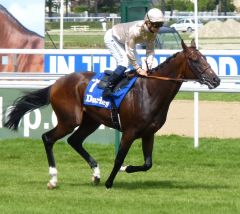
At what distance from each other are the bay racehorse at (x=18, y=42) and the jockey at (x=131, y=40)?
5.39m

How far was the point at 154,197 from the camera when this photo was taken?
9.74 metres

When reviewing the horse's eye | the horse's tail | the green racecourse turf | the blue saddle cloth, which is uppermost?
the horse's eye

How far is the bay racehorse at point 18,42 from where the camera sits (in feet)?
53.3

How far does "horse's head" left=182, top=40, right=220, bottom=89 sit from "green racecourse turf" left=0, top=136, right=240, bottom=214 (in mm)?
1267

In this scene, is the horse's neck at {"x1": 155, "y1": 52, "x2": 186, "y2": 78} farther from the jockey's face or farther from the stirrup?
the stirrup

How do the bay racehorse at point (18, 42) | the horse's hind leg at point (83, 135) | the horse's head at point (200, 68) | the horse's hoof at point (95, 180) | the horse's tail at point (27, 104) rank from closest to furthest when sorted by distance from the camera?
1. the horse's head at point (200, 68)
2. the horse's hoof at point (95, 180)
3. the horse's hind leg at point (83, 135)
4. the horse's tail at point (27, 104)
5. the bay racehorse at point (18, 42)

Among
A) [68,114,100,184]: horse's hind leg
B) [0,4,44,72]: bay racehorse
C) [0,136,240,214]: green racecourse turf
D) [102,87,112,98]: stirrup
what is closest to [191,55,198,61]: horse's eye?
[102,87,112,98]: stirrup

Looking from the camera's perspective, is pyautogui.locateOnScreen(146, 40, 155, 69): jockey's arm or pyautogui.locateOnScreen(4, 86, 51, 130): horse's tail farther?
pyautogui.locateOnScreen(4, 86, 51, 130): horse's tail

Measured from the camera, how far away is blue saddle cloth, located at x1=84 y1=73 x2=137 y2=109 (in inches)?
412

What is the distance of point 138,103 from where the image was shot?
10375 millimetres

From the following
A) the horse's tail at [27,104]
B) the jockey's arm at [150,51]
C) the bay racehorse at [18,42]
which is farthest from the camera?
the bay racehorse at [18,42]

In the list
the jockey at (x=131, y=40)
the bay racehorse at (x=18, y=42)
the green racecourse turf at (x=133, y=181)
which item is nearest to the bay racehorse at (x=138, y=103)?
the jockey at (x=131, y=40)

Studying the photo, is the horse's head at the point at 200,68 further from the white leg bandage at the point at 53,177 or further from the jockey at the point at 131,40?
the white leg bandage at the point at 53,177

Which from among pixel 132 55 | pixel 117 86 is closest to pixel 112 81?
pixel 117 86
